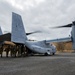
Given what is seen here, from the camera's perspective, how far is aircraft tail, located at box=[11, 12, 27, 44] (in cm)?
3187

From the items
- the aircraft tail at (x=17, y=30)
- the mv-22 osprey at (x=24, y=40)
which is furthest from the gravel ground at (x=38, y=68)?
the aircraft tail at (x=17, y=30)

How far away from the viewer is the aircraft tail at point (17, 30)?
3187 cm

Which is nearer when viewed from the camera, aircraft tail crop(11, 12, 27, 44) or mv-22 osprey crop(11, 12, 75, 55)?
aircraft tail crop(11, 12, 27, 44)

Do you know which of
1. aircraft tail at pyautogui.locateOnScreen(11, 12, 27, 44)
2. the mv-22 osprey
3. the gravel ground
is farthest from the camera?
the mv-22 osprey

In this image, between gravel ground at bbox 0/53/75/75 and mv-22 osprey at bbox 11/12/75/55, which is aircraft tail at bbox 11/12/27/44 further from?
gravel ground at bbox 0/53/75/75

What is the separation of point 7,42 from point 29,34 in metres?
7.40

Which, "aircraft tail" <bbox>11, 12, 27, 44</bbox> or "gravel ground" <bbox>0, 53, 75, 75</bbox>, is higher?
"aircraft tail" <bbox>11, 12, 27, 44</bbox>

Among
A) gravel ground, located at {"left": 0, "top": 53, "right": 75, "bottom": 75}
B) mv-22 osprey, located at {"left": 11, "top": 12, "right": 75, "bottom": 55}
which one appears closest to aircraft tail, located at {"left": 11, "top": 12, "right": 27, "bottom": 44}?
mv-22 osprey, located at {"left": 11, "top": 12, "right": 75, "bottom": 55}

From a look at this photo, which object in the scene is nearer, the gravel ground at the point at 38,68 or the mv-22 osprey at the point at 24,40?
the gravel ground at the point at 38,68

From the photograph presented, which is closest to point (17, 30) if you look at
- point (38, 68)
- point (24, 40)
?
point (24, 40)

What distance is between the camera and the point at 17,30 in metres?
32.8

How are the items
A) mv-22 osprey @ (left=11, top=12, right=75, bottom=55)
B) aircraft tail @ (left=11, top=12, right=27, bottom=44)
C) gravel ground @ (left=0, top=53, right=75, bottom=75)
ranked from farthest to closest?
mv-22 osprey @ (left=11, top=12, right=75, bottom=55)
aircraft tail @ (left=11, top=12, right=27, bottom=44)
gravel ground @ (left=0, top=53, right=75, bottom=75)

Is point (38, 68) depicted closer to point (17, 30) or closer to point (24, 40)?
point (17, 30)

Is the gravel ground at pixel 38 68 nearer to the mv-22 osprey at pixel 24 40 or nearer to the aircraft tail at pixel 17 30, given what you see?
the mv-22 osprey at pixel 24 40
